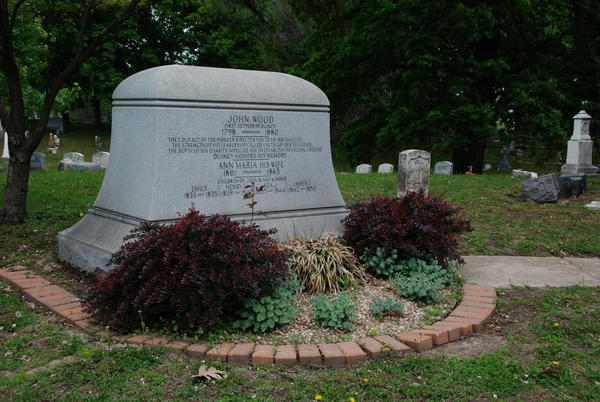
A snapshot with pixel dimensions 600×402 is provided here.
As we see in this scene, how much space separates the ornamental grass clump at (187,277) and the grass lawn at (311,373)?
0.91ft

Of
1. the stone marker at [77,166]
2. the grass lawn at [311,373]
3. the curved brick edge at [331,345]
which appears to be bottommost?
the grass lawn at [311,373]

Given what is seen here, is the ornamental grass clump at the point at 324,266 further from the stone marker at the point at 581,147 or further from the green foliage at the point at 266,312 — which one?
the stone marker at the point at 581,147

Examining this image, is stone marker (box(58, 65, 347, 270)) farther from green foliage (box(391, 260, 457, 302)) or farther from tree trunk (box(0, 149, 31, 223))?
tree trunk (box(0, 149, 31, 223))

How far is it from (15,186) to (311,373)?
5.35 meters

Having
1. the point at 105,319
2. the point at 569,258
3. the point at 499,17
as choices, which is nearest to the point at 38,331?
the point at 105,319

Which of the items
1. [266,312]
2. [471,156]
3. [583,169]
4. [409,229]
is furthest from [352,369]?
[471,156]

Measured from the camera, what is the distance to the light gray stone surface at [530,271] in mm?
5281

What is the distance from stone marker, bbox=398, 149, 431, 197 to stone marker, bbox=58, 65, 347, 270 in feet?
8.24

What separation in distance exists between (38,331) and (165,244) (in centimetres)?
110

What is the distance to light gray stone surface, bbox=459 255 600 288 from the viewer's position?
17.3ft

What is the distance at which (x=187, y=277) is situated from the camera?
366 cm

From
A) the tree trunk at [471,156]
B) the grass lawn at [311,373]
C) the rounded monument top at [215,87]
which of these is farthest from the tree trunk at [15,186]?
the tree trunk at [471,156]

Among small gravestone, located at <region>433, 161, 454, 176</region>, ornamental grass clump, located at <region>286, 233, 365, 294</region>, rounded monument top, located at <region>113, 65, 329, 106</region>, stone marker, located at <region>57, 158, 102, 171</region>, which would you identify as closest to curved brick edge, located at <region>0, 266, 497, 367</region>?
ornamental grass clump, located at <region>286, 233, 365, 294</region>

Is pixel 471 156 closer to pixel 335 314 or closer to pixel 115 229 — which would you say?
pixel 115 229
